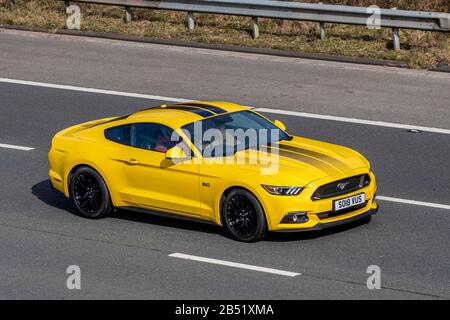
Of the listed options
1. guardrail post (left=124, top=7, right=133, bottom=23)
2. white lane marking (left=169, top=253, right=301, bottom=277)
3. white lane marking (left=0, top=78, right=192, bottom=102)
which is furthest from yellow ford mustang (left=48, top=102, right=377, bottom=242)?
guardrail post (left=124, top=7, right=133, bottom=23)

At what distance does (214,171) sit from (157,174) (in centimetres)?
85

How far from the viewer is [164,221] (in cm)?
1489

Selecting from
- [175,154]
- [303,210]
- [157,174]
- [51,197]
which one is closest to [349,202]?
[303,210]

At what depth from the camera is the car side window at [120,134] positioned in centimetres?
1488

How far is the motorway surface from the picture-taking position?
494 inches

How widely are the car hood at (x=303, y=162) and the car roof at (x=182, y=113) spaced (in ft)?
2.97

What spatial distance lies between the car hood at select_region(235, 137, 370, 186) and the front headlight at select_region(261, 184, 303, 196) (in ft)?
0.23

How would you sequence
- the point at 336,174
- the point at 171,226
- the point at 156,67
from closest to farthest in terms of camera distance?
the point at 336,174 < the point at 171,226 < the point at 156,67

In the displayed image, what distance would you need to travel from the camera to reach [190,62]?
2284cm

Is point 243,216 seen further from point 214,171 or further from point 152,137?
point 152,137

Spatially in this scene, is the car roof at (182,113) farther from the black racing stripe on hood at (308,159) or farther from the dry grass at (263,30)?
the dry grass at (263,30)

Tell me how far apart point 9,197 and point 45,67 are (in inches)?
292
